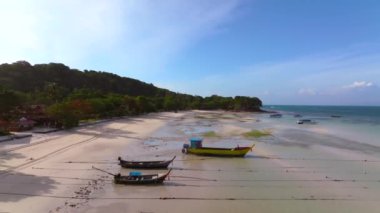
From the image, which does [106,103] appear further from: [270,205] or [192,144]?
[270,205]

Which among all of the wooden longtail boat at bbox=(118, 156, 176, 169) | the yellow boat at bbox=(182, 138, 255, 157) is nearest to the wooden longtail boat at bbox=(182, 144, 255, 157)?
the yellow boat at bbox=(182, 138, 255, 157)

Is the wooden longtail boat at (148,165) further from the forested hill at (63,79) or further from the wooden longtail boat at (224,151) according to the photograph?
the forested hill at (63,79)

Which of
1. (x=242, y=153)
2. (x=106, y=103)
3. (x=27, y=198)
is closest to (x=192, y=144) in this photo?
(x=242, y=153)

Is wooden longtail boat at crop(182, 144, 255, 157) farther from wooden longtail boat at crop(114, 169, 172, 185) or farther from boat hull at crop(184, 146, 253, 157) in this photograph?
wooden longtail boat at crop(114, 169, 172, 185)

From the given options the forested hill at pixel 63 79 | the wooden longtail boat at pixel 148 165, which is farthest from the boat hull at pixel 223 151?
the forested hill at pixel 63 79

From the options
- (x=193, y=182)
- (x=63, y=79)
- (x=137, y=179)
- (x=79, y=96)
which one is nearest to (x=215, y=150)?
(x=193, y=182)

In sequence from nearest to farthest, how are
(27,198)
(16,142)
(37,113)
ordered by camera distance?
(27,198) < (16,142) < (37,113)
